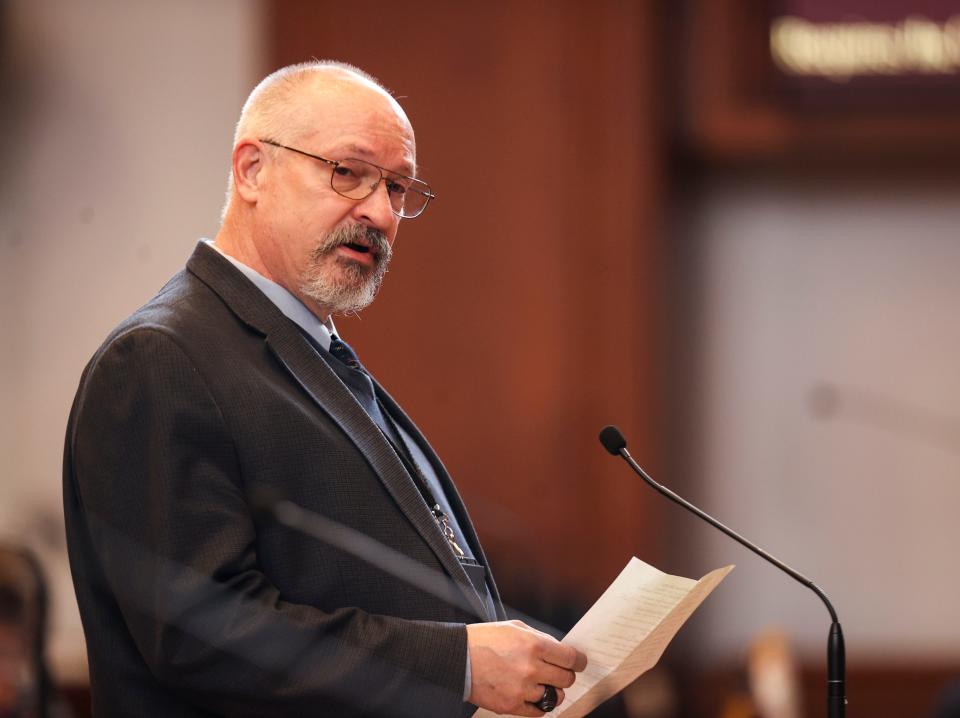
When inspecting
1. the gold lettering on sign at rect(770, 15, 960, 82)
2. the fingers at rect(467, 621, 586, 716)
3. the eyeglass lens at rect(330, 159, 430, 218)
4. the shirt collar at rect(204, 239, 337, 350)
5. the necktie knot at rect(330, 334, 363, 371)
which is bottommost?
the fingers at rect(467, 621, 586, 716)

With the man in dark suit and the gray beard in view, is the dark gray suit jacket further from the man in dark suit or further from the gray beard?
the gray beard

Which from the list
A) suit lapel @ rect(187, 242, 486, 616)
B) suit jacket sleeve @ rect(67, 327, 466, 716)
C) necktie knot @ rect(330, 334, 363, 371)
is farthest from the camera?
necktie knot @ rect(330, 334, 363, 371)

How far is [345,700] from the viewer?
1.46 metres

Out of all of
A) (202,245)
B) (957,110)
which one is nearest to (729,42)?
(957,110)

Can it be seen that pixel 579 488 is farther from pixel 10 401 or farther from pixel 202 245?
pixel 202 245

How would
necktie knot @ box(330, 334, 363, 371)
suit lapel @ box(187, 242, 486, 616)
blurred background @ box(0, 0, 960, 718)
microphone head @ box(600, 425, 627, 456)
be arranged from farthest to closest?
blurred background @ box(0, 0, 960, 718) → necktie knot @ box(330, 334, 363, 371) → microphone head @ box(600, 425, 627, 456) → suit lapel @ box(187, 242, 486, 616)

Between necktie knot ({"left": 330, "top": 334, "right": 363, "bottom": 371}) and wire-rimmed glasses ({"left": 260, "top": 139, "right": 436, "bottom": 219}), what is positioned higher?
wire-rimmed glasses ({"left": 260, "top": 139, "right": 436, "bottom": 219})

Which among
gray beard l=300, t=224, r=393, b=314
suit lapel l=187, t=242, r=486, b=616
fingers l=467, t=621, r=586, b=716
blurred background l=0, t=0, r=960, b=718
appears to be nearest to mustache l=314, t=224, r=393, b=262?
gray beard l=300, t=224, r=393, b=314

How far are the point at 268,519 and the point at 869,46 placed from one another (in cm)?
390

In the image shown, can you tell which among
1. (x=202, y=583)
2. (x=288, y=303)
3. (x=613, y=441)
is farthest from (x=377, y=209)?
(x=202, y=583)

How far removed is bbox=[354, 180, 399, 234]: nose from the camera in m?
1.77

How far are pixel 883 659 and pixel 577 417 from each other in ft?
4.74

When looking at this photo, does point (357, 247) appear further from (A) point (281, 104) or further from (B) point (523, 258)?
(B) point (523, 258)

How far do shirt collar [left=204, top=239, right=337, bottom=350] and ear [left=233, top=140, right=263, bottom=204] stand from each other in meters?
0.09
